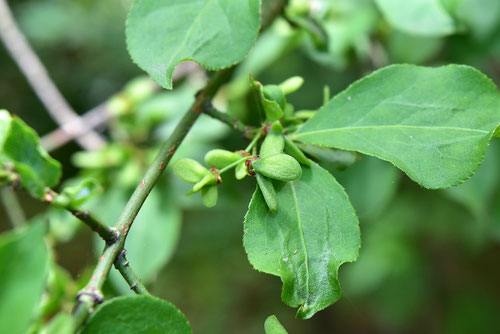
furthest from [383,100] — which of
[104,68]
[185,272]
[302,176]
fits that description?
[104,68]

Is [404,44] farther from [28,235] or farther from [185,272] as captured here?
[185,272]

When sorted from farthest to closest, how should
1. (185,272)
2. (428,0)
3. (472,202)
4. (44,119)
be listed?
(44,119), (185,272), (472,202), (428,0)

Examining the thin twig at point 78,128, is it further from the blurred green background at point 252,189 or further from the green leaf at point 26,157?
the green leaf at point 26,157

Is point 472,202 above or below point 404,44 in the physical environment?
below

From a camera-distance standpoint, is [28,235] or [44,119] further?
[44,119]

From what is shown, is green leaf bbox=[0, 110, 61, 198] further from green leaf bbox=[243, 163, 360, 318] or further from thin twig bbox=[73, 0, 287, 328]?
green leaf bbox=[243, 163, 360, 318]

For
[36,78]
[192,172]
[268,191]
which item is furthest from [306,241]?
[36,78]

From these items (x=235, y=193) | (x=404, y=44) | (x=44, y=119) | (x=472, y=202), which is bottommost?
(x=44, y=119)

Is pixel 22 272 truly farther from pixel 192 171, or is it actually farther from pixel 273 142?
pixel 273 142
